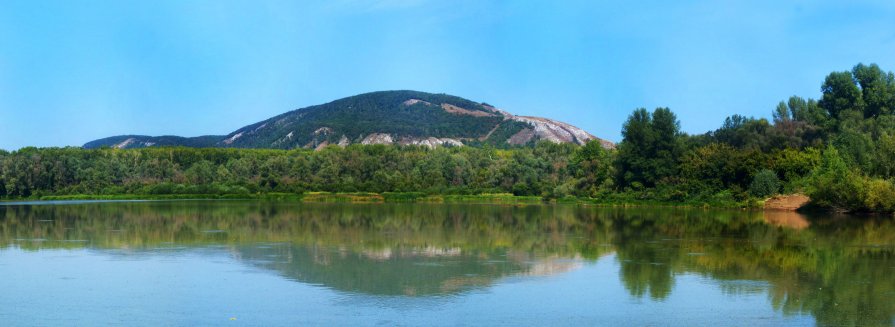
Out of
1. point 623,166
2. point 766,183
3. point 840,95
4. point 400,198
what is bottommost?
point 400,198

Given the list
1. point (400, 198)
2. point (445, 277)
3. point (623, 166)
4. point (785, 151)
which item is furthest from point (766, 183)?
point (445, 277)

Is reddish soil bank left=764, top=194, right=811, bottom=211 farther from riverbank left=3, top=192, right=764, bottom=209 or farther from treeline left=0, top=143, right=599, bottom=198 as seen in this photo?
treeline left=0, top=143, right=599, bottom=198

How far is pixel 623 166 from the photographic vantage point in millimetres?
75938

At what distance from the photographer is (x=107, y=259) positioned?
23.5 metres

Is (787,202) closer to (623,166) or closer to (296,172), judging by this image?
(623,166)

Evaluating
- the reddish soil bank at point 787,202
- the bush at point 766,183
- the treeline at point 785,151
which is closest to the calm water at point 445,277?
the treeline at point 785,151

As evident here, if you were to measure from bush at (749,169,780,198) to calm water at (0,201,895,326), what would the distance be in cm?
2766

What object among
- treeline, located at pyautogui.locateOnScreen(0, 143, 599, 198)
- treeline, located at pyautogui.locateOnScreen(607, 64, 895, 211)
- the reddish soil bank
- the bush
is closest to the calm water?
treeline, located at pyautogui.locateOnScreen(607, 64, 895, 211)

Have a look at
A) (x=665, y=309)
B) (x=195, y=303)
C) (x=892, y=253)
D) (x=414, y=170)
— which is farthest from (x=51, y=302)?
(x=414, y=170)

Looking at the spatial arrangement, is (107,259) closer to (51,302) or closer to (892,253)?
(51,302)

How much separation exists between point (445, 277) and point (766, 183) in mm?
50252

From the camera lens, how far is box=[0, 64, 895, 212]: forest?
59.5 metres

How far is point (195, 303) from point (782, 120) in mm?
70867

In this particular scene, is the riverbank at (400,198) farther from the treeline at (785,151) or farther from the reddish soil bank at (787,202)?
the reddish soil bank at (787,202)
